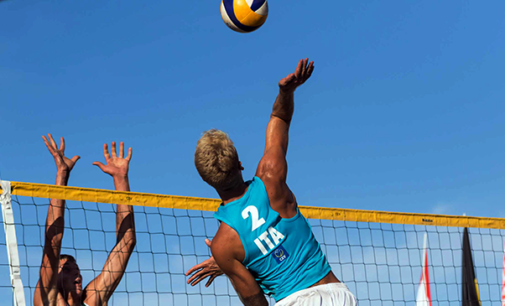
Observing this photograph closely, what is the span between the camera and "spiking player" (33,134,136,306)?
14.6 feet

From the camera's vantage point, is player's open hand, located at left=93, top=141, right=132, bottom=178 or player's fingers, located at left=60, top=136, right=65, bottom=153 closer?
player's fingers, located at left=60, top=136, right=65, bottom=153

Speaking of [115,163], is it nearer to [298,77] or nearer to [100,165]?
[100,165]

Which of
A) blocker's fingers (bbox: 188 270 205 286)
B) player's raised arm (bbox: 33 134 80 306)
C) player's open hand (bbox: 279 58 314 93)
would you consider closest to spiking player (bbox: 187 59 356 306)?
player's open hand (bbox: 279 58 314 93)

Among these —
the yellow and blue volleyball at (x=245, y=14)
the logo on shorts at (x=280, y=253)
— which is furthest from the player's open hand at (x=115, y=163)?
the logo on shorts at (x=280, y=253)

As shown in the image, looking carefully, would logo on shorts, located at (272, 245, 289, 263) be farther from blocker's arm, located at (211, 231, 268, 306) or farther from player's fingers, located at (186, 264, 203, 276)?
player's fingers, located at (186, 264, 203, 276)

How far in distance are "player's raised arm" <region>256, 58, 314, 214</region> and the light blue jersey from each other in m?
0.06

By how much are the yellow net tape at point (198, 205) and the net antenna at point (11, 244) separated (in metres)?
0.08

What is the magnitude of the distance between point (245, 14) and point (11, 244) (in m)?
2.74

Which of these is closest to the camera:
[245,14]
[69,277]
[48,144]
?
[69,277]

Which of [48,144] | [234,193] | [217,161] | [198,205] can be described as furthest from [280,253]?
[48,144]

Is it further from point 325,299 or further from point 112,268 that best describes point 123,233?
point 325,299

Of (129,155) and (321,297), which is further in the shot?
(129,155)

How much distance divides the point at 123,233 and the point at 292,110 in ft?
6.96

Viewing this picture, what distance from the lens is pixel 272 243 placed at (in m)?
3.02
